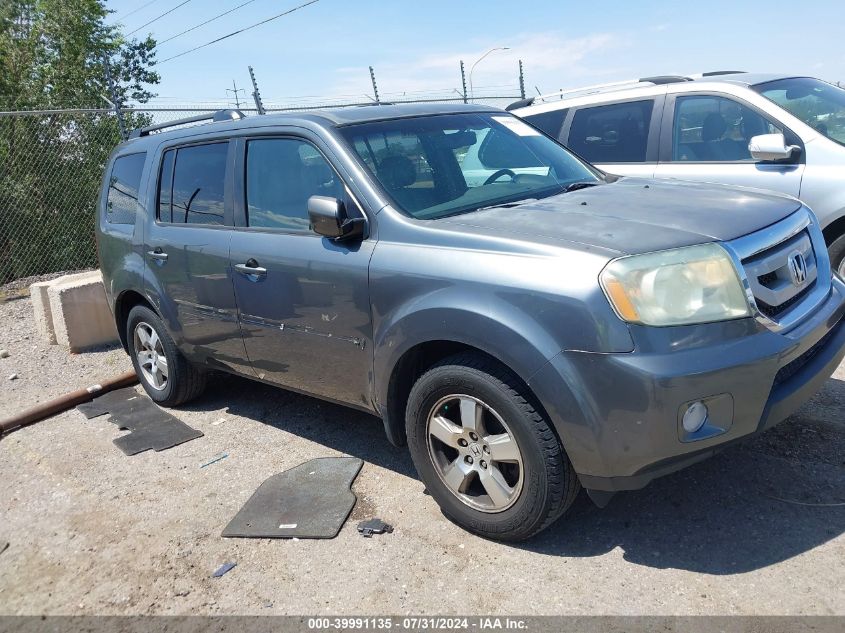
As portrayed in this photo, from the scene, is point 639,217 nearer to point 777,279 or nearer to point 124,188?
point 777,279

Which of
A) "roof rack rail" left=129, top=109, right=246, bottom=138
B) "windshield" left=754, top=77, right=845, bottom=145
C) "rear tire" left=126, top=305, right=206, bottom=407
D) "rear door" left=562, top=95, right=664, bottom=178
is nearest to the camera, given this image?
"roof rack rail" left=129, top=109, right=246, bottom=138

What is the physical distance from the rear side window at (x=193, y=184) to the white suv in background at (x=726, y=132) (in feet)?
11.1

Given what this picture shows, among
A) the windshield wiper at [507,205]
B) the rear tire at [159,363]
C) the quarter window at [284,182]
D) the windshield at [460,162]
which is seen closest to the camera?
the windshield wiper at [507,205]

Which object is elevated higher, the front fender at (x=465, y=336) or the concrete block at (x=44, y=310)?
the front fender at (x=465, y=336)

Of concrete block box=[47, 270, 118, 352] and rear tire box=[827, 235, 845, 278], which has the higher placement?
rear tire box=[827, 235, 845, 278]

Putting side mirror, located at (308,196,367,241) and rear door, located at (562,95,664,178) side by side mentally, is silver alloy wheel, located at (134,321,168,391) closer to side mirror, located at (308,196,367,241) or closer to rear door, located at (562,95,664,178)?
side mirror, located at (308,196,367,241)

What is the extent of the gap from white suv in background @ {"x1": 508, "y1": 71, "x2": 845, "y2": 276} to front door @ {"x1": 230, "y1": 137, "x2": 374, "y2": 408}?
331cm

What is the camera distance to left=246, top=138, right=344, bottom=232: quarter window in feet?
12.7

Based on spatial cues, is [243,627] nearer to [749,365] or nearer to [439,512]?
[439,512]

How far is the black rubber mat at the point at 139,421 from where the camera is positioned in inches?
194

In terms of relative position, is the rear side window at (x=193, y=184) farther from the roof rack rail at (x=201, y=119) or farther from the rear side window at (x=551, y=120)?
the rear side window at (x=551, y=120)

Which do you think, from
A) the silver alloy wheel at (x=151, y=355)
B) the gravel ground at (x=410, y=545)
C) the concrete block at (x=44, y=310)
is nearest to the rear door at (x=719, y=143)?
the gravel ground at (x=410, y=545)

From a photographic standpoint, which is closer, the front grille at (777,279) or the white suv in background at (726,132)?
the front grille at (777,279)


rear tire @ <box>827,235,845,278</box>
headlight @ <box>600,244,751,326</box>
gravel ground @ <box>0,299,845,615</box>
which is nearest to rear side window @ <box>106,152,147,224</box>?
gravel ground @ <box>0,299,845,615</box>
